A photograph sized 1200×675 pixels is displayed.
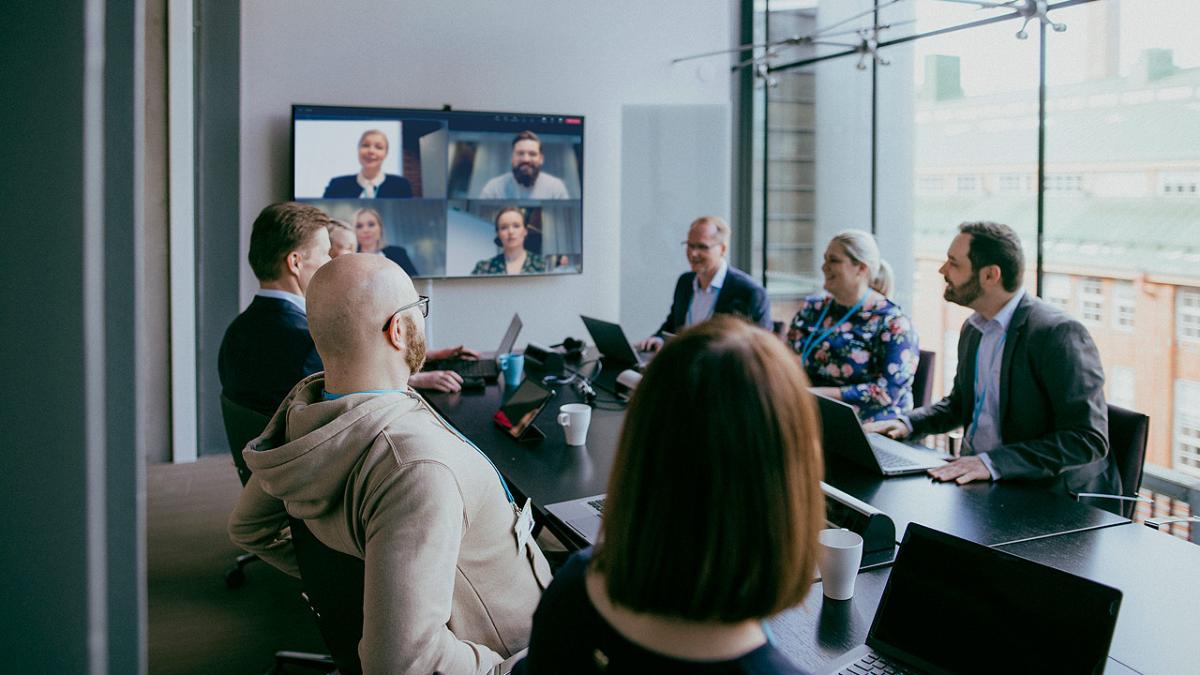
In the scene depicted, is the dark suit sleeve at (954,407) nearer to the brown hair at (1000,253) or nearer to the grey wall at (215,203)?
the brown hair at (1000,253)

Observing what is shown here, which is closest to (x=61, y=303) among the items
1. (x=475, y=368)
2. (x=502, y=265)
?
(x=475, y=368)

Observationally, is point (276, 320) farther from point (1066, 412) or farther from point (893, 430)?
point (1066, 412)

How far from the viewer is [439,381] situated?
12.7ft

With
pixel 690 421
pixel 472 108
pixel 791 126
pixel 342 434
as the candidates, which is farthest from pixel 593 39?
pixel 690 421

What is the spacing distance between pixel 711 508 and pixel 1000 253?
2375 mm

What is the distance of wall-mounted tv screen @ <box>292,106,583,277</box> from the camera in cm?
600

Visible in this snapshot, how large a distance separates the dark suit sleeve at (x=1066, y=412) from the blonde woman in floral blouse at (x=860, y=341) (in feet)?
2.87

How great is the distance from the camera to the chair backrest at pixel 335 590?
5.78ft

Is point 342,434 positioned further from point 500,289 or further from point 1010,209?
point 500,289

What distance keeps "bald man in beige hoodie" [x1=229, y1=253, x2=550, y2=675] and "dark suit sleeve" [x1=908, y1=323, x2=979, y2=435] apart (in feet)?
5.94

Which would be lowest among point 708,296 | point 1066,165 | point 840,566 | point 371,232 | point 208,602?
point 208,602

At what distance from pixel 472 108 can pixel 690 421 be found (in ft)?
19.1

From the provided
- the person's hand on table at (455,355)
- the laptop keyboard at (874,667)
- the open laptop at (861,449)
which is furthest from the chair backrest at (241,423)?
the laptop keyboard at (874,667)

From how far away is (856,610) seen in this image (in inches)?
70.1
